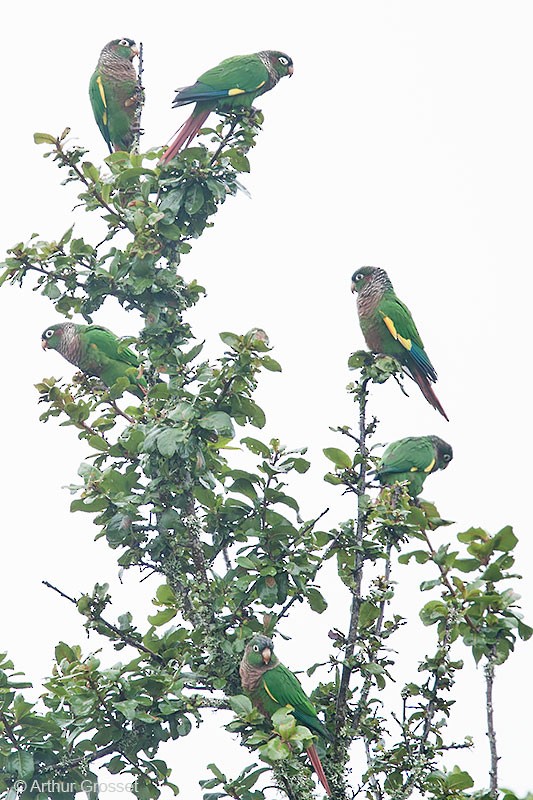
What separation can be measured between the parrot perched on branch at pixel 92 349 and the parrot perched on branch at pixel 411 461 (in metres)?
1.74

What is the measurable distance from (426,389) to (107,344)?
6.68 feet

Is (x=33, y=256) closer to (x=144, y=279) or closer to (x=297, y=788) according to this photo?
(x=144, y=279)

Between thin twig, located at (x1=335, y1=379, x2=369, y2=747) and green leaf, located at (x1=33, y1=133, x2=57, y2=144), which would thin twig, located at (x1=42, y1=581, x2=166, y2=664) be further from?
green leaf, located at (x1=33, y1=133, x2=57, y2=144)

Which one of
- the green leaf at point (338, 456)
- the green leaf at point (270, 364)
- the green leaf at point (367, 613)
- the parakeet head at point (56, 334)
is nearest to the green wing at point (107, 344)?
the parakeet head at point (56, 334)

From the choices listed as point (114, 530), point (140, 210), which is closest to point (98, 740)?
point (114, 530)

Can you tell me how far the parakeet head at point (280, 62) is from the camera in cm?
728

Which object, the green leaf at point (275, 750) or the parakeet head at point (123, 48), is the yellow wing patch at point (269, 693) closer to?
the green leaf at point (275, 750)

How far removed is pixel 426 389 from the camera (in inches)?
235

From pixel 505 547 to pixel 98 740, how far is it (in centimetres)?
182

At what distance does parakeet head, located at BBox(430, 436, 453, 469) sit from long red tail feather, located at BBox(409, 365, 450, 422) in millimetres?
158

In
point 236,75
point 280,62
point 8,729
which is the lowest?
point 8,729

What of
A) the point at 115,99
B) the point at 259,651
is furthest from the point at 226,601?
the point at 115,99

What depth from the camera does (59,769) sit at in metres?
4.30

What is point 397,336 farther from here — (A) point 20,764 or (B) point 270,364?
(A) point 20,764
